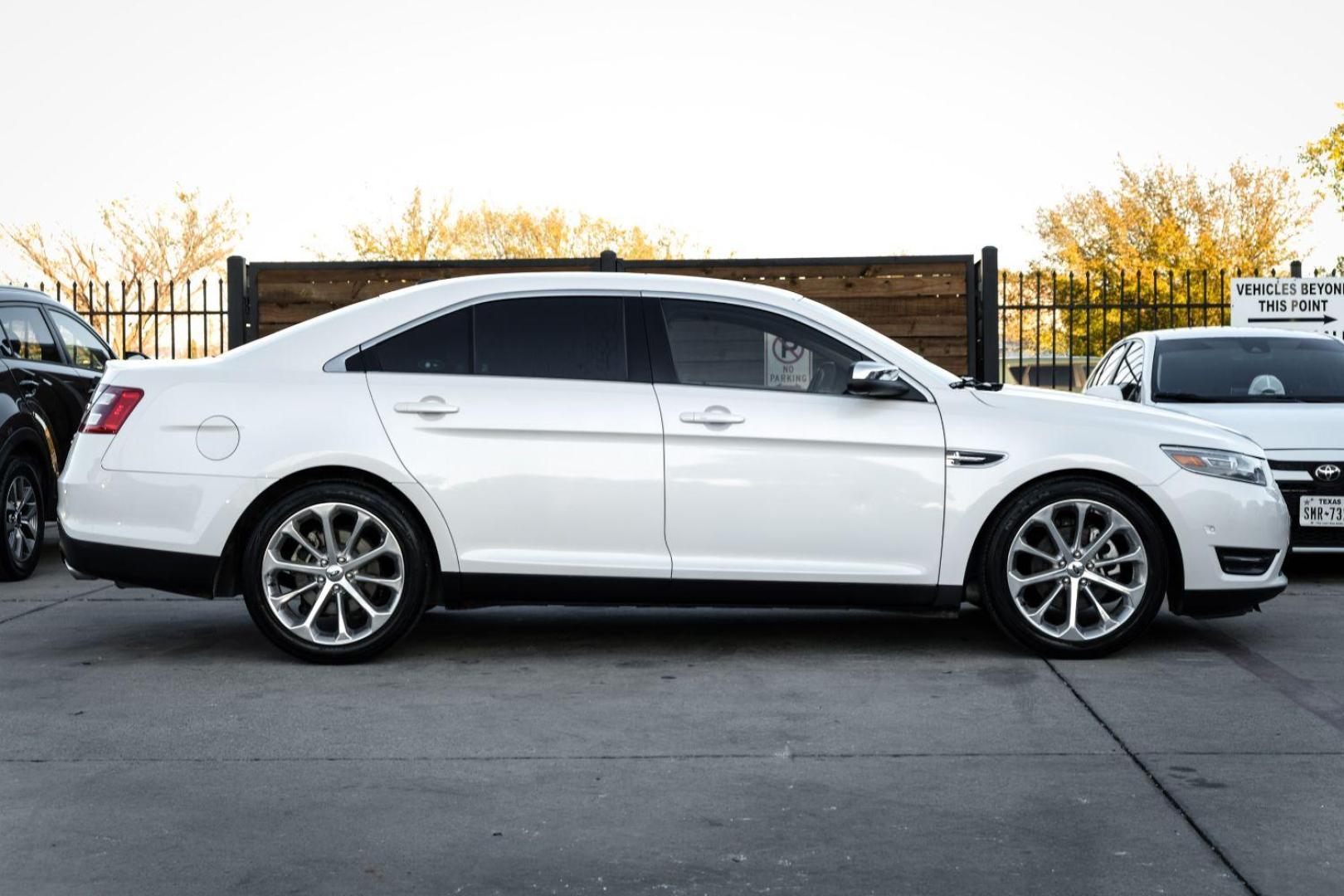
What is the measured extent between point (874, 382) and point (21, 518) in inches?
240

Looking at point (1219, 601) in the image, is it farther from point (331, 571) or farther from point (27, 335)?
point (27, 335)

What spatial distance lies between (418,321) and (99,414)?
142 centimetres

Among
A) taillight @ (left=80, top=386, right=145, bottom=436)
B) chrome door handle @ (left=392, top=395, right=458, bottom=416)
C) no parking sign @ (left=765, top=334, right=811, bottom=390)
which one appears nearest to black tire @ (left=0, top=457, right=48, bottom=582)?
taillight @ (left=80, top=386, right=145, bottom=436)

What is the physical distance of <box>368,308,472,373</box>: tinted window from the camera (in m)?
6.72

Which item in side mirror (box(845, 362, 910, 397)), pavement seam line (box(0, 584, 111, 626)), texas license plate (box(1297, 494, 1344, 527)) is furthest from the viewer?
texas license plate (box(1297, 494, 1344, 527))

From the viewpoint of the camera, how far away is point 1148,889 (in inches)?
150

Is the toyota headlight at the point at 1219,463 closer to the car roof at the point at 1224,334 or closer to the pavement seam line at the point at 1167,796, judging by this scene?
the pavement seam line at the point at 1167,796

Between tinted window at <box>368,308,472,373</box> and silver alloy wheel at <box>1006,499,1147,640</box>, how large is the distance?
99.0 inches

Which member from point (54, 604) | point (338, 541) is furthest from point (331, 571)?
point (54, 604)

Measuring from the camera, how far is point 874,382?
6.57 meters

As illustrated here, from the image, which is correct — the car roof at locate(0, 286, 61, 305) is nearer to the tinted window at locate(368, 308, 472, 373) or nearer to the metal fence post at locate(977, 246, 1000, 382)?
the tinted window at locate(368, 308, 472, 373)

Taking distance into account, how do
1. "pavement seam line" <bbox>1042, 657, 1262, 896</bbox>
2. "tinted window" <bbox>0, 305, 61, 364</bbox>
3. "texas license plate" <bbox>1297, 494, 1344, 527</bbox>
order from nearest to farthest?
"pavement seam line" <bbox>1042, 657, 1262, 896</bbox>
"texas license plate" <bbox>1297, 494, 1344, 527</bbox>
"tinted window" <bbox>0, 305, 61, 364</bbox>

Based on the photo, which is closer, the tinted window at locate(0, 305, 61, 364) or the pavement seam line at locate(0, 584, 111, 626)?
the pavement seam line at locate(0, 584, 111, 626)

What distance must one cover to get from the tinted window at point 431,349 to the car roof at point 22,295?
4.68 metres
